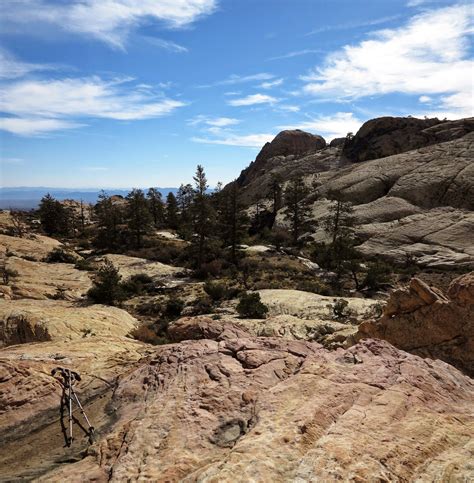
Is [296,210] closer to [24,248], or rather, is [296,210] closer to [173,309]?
[173,309]

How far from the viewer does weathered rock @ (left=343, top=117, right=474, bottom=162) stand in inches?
3034

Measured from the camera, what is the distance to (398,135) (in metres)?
82.2

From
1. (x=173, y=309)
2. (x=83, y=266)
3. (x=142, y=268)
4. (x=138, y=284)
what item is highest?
(x=83, y=266)

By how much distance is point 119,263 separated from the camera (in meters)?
42.4

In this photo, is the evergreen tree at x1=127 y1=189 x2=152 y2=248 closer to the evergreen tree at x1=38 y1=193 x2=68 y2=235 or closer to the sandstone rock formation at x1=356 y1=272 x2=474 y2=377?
the evergreen tree at x1=38 y1=193 x2=68 y2=235

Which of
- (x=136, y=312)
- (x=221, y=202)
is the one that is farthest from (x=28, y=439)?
(x=221, y=202)

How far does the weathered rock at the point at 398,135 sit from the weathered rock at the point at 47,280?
219ft

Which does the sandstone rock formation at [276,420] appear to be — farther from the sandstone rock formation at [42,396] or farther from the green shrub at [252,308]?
the green shrub at [252,308]

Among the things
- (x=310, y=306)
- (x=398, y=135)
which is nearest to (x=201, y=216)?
(x=310, y=306)

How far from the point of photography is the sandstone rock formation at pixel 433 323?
13242 millimetres

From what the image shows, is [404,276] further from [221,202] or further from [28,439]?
[28,439]

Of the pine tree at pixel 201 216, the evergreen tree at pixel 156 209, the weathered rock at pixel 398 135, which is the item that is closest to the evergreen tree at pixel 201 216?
the pine tree at pixel 201 216

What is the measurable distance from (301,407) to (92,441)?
Answer: 3892mm

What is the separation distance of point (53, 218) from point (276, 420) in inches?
2949
